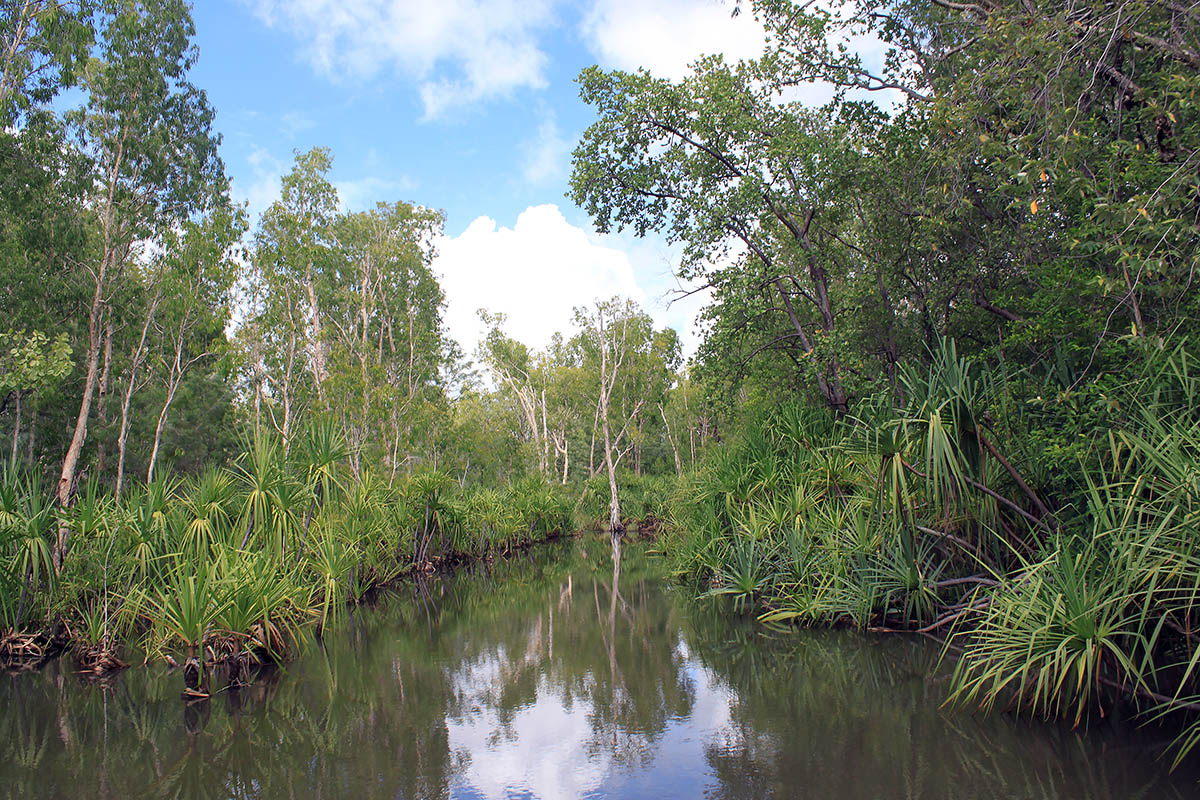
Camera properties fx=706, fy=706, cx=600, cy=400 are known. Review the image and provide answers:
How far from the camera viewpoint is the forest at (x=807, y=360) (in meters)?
6.15

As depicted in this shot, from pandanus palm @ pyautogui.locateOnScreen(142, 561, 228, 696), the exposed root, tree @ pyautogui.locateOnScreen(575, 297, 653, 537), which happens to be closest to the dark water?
the exposed root

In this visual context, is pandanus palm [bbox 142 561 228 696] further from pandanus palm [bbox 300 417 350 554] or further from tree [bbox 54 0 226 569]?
tree [bbox 54 0 226 569]

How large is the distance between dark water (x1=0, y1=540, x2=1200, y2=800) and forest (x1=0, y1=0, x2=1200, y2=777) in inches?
19.9

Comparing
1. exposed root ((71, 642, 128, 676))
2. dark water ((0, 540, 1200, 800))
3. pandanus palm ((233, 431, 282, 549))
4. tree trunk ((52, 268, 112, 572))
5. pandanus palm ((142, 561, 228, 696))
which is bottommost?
dark water ((0, 540, 1200, 800))

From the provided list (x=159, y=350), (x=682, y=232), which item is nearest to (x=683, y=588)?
(x=682, y=232)

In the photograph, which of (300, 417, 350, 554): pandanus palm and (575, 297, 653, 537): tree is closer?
(300, 417, 350, 554): pandanus palm

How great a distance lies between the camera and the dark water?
5.20 m

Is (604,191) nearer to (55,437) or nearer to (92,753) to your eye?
(92,753)

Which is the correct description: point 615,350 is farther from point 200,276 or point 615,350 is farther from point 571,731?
point 571,731

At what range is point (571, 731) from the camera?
657 centimetres

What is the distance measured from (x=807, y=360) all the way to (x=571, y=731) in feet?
27.0

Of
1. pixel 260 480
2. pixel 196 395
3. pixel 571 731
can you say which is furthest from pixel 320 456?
pixel 196 395

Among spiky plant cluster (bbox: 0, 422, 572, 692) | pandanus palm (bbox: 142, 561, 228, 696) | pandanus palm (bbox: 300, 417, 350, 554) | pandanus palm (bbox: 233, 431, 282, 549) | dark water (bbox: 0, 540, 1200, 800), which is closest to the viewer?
dark water (bbox: 0, 540, 1200, 800)

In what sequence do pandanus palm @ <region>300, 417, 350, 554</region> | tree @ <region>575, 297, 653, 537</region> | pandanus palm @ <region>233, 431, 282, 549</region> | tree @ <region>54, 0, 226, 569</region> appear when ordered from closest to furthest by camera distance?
pandanus palm @ <region>233, 431, 282, 549</region>
pandanus palm @ <region>300, 417, 350, 554</region>
tree @ <region>54, 0, 226, 569</region>
tree @ <region>575, 297, 653, 537</region>
